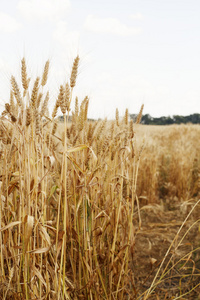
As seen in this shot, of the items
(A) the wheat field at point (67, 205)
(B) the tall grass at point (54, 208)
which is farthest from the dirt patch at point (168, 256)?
(B) the tall grass at point (54, 208)

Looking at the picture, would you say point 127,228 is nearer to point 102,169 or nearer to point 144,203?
point 102,169

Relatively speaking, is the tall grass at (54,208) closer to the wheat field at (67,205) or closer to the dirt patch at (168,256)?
the wheat field at (67,205)

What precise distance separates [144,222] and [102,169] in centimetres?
203

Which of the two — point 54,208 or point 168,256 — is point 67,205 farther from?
point 168,256

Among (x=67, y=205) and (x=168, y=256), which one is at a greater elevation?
(x=67, y=205)

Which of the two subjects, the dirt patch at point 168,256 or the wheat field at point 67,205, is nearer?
the wheat field at point 67,205

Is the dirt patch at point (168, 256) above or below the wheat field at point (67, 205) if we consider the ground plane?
below

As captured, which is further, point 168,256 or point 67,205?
point 168,256

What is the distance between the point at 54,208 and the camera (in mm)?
1382

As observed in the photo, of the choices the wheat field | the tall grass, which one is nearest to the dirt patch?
the wheat field

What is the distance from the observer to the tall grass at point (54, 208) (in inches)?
38.0

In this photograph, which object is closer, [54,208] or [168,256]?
[54,208]

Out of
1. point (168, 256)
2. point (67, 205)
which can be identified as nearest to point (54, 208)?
Result: point (67, 205)

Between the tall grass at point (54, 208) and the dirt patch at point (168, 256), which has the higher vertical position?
A: the tall grass at point (54, 208)
